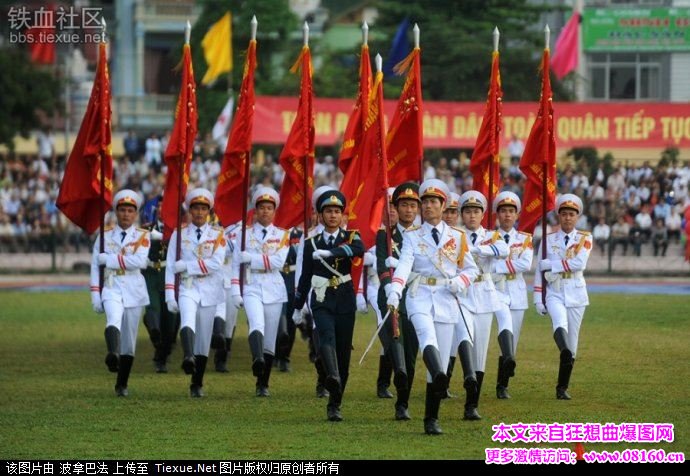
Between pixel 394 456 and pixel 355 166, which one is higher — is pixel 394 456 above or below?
below

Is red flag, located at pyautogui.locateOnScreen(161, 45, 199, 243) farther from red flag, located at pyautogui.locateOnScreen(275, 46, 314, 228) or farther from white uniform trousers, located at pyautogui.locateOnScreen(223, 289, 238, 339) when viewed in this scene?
white uniform trousers, located at pyautogui.locateOnScreen(223, 289, 238, 339)

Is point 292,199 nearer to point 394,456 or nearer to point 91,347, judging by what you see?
point 91,347

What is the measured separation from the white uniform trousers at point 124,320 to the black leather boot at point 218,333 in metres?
1.95

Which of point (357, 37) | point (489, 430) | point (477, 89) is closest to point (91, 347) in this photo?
point (489, 430)

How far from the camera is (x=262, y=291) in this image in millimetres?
16922

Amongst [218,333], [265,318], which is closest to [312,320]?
[265,318]

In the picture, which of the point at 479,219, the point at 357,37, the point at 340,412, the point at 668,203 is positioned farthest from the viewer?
the point at 357,37

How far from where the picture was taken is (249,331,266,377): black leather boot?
16.6 m

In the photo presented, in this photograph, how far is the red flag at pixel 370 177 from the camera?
53.6 ft

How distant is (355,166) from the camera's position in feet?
56.6

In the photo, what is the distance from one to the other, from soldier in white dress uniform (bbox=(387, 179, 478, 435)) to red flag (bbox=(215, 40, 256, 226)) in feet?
16.1

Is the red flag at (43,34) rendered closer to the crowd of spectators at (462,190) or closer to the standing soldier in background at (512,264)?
the crowd of spectators at (462,190)

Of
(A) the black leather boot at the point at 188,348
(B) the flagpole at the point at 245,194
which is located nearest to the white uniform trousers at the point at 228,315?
(B) the flagpole at the point at 245,194

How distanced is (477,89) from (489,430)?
105 feet
